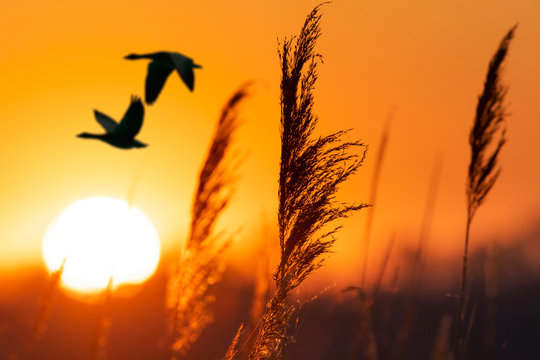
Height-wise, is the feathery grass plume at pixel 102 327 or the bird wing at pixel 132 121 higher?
the bird wing at pixel 132 121

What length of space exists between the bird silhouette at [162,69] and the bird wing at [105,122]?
13 cm

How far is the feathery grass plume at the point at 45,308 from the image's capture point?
203 cm

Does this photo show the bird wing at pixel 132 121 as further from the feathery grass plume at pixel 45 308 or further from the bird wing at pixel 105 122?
the feathery grass plume at pixel 45 308

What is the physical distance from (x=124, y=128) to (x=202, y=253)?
124 cm

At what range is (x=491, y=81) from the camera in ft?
10.7

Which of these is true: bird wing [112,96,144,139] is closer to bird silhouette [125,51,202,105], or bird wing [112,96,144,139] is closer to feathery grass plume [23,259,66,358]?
bird silhouette [125,51,202,105]

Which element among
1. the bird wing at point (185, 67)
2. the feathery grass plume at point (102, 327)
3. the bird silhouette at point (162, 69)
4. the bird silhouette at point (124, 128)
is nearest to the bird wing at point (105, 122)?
the bird silhouette at point (124, 128)

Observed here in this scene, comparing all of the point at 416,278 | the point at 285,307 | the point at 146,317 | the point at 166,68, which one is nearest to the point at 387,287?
the point at 416,278

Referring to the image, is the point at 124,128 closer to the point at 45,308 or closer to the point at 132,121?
the point at 132,121

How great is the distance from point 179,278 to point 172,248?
14.4 inches

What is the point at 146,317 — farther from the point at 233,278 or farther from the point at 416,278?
the point at 416,278

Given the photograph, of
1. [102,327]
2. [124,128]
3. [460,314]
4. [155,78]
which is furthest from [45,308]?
[460,314]

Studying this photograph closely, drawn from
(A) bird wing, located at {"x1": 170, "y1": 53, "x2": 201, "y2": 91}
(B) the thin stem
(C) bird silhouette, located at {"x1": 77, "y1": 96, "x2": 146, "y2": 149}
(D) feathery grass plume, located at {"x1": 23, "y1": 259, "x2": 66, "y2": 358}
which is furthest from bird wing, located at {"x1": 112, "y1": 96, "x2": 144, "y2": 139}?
(B) the thin stem

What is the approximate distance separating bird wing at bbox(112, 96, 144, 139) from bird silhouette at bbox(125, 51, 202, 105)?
0.04 m
